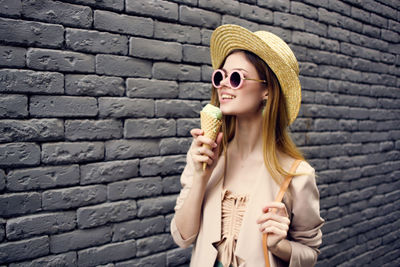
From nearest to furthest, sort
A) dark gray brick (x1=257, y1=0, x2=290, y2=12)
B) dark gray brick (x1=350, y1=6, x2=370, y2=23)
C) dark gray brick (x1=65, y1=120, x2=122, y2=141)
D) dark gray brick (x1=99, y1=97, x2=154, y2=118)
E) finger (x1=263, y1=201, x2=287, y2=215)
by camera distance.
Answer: finger (x1=263, y1=201, x2=287, y2=215)
dark gray brick (x1=65, y1=120, x2=122, y2=141)
dark gray brick (x1=99, y1=97, x2=154, y2=118)
dark gray brick (x1=257, y1=0, x2=290, y2=12)
dark gray brick (x1=350, y1=6, x2=370, y2=23)

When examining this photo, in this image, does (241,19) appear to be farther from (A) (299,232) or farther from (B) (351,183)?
(B) (351,183)

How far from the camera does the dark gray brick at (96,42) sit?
6.58 ft

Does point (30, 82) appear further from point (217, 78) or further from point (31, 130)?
point (217, 78)

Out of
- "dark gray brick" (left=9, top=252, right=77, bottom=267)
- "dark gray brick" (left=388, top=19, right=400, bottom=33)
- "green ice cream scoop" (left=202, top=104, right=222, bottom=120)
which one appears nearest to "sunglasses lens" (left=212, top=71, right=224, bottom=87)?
"green ice cream scoop" (left=202, top=104, right=222, bottom=120)

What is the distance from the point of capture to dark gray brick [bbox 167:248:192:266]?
8.11ft

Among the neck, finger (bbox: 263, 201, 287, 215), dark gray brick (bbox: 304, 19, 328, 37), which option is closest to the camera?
finger (bbox: 263, 201, 287, 215)

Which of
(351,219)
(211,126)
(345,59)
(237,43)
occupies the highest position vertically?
(345,59)

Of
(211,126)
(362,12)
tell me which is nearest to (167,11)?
(211,126)

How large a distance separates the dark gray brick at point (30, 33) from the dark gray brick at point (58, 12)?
0.15 feet

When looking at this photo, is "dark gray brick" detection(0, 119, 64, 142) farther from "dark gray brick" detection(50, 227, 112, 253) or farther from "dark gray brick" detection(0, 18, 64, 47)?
"dark gray brick" detection(50, 227, 112, 253)

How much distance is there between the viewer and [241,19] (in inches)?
108

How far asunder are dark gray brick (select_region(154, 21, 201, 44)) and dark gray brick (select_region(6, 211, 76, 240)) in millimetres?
1377

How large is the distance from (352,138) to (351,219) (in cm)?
95

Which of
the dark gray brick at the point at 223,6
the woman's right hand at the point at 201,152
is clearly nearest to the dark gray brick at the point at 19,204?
the woman's right hand at the point at 201,152
